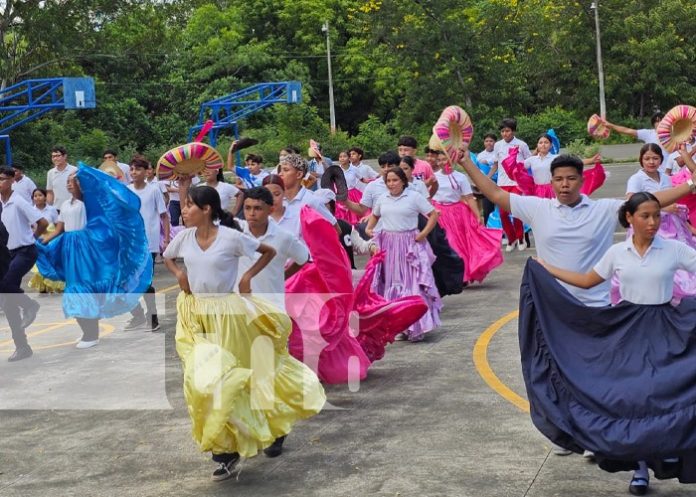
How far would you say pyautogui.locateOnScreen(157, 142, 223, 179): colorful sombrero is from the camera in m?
9.42

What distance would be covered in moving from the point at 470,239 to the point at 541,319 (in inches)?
299

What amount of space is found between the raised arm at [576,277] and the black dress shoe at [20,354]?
6028mm

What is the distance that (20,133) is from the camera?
130ft

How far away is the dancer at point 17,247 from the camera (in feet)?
36.2

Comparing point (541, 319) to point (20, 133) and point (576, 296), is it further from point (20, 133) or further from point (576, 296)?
point (20, 133)

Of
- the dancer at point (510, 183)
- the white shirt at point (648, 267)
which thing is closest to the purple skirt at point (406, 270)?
the white shirt at point (648, 267)

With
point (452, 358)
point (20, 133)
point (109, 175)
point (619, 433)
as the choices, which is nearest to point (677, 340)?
point (619, 433)

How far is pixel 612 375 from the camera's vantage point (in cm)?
582

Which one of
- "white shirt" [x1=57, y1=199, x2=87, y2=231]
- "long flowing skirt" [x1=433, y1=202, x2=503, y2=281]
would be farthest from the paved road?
"long flowing skirt" [x1=433, y1=202, x2=503, y2=281]

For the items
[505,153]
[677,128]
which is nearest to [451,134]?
[677,128]

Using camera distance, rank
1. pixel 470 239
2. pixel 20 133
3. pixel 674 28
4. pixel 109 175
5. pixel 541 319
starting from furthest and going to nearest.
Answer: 1. pixel 674 28
2. pixel 20 133
3. pixel 470 239
4. pixel 109 175
5. pixel 541 319

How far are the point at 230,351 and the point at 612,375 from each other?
86.1 inches

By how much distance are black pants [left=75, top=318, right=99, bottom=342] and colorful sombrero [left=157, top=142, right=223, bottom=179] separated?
237 cm

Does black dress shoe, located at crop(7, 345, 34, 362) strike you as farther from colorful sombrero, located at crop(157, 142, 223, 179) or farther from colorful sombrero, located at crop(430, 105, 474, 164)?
colorful sombrero, located at crop(430, 105, 474, 164)
